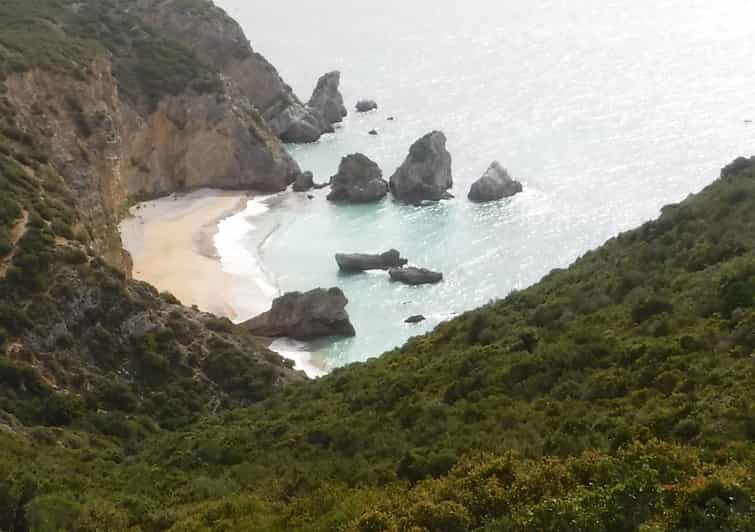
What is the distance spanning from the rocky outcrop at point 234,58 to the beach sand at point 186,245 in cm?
1811

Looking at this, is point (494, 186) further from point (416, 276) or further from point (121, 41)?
point (121, 41)

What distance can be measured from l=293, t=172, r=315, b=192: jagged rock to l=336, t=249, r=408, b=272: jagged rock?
18.7m

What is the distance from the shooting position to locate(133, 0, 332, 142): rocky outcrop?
85.8 meters

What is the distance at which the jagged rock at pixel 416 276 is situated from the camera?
55.7m

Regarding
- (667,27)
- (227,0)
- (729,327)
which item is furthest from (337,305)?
(227,0)

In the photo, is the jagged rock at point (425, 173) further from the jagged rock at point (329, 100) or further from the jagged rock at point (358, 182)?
the jagged rock at point (329, 100)

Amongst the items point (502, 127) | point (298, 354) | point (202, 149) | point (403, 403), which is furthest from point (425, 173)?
point (403, 403)

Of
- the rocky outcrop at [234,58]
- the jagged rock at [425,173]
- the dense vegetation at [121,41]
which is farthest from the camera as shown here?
the rocky outcrop at [234,58]

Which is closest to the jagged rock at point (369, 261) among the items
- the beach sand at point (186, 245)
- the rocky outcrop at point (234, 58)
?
the beach sand at point (186, 245)

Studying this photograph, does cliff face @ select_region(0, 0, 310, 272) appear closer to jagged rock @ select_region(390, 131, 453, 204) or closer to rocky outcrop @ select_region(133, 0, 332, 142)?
rocky outcrop @ select_region(133, 0, 332, 142)

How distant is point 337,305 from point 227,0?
11717 cm

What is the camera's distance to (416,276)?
55.8m

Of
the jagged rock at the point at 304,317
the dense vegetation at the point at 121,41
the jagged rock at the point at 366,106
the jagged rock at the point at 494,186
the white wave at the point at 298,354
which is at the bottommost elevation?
the white wave at the point at 298,354

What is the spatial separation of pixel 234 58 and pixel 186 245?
33124mm
